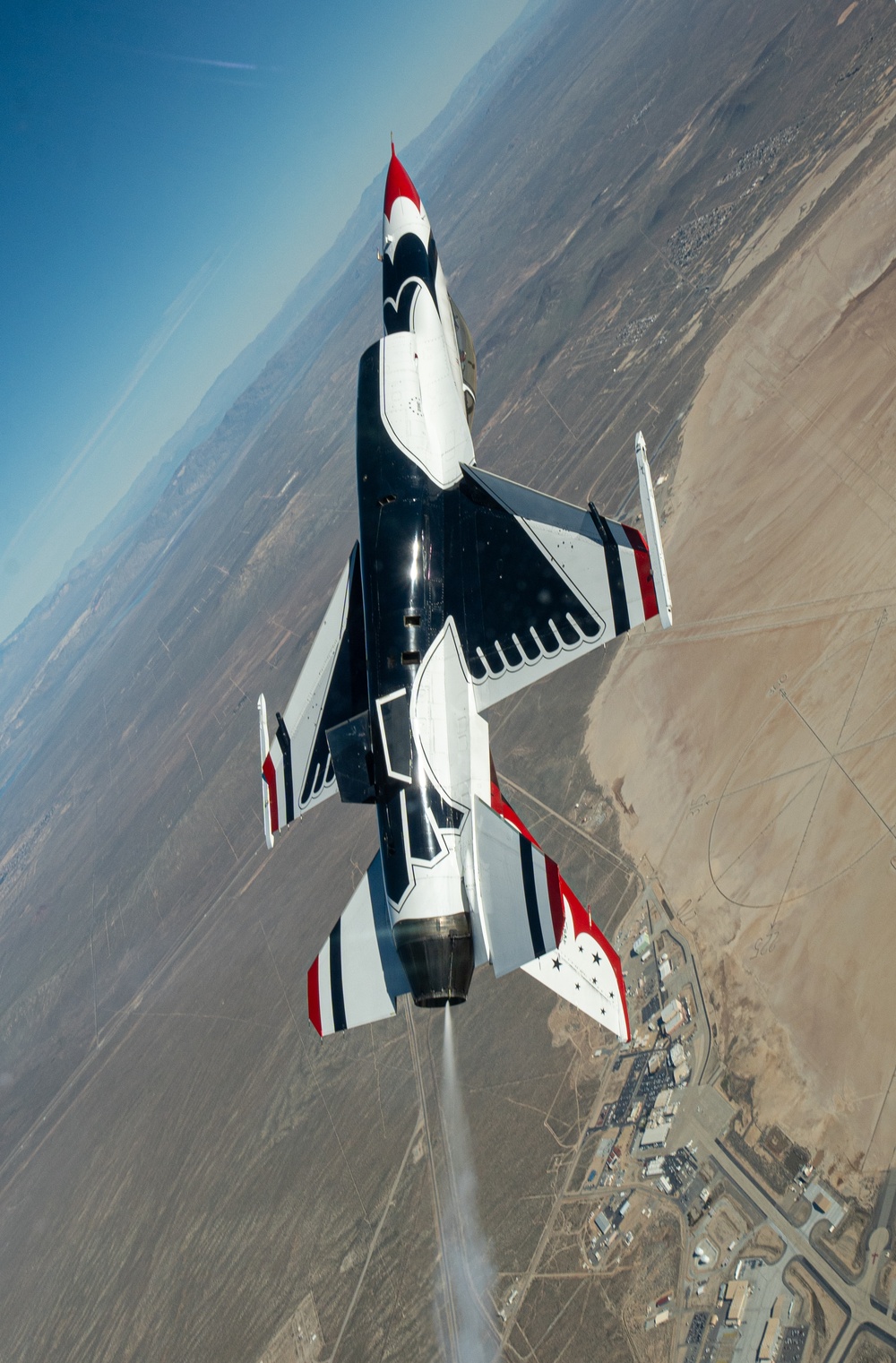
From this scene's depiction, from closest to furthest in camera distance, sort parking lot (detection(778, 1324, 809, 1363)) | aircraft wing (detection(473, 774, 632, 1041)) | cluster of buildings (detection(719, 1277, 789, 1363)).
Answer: aircraft wing (detection(473, 774, 632, 1041)) → parking lot (detection(778, 1324, 809, 1363)) → cluster of buildings (detection(719, 1277, 789, 1363))

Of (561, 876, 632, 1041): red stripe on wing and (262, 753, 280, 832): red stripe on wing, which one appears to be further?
(262, 753, 280, 832): red stripe on wing

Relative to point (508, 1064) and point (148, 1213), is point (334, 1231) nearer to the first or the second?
point (508, 1064)

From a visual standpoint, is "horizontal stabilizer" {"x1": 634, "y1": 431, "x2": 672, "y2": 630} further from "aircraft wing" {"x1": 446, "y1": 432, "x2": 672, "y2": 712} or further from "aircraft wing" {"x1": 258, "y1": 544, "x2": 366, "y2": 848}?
"aircraft wing" {"x1": 258, "y1": 544, "x2": 366, "y2": 848}

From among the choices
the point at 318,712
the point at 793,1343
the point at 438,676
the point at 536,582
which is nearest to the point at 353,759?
the point at 438,676

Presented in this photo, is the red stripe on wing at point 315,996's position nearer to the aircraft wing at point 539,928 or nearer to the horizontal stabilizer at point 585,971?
the aircraft wing at point 539,928

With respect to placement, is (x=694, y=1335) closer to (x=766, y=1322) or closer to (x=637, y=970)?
(x=766, y=1322)

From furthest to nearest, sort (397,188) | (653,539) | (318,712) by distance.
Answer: (397,188)
(318,712)
(653,539)

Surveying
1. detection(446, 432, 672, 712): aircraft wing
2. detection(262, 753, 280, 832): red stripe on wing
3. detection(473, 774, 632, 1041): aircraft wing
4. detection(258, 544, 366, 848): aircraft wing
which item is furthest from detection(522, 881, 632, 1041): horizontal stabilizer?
detection(262, 753, 280, 832): red stripe on wing
